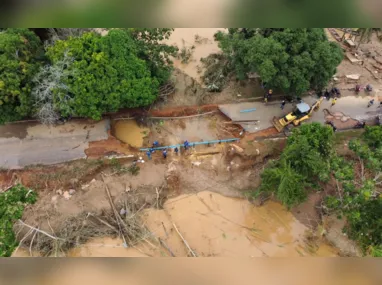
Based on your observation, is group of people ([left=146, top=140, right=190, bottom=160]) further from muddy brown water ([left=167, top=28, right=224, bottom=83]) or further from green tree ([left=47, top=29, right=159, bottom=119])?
muddy brown water ([left=167, top=28, right=224, bottom=83])

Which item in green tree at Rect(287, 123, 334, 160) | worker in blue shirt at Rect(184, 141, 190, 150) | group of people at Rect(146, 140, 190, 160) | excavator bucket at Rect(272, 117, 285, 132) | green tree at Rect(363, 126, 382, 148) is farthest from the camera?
excavator bucket at Rect(272, 117, 285, 132)

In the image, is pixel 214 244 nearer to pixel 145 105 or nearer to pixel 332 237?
pixel 332 237

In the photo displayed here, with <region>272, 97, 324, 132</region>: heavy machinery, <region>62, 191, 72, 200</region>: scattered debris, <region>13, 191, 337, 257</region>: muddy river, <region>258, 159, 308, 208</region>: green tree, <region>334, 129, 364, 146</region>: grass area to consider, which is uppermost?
<region>272, 97, 324, 132</region>: heavy machinery

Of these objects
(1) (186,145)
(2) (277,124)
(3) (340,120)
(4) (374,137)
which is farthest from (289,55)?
(1) (186,145)

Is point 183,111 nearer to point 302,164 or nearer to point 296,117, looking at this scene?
point 296,117

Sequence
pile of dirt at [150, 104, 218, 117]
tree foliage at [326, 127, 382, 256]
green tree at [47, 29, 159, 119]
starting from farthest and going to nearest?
pile of dirt at [150, 104, 218, 117], green tree at [47, 29, 159, 119], tree foliage at [326, 127, 382, 256]

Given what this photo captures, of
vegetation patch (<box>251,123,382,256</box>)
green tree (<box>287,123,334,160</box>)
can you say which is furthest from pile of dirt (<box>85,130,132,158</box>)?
green tree (<box>287,123,334,160</box>)

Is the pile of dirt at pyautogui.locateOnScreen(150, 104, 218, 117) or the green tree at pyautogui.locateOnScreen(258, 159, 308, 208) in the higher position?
the pile of dirt at pyautogui.locateOnScreen(150, 104, 218, 117)
